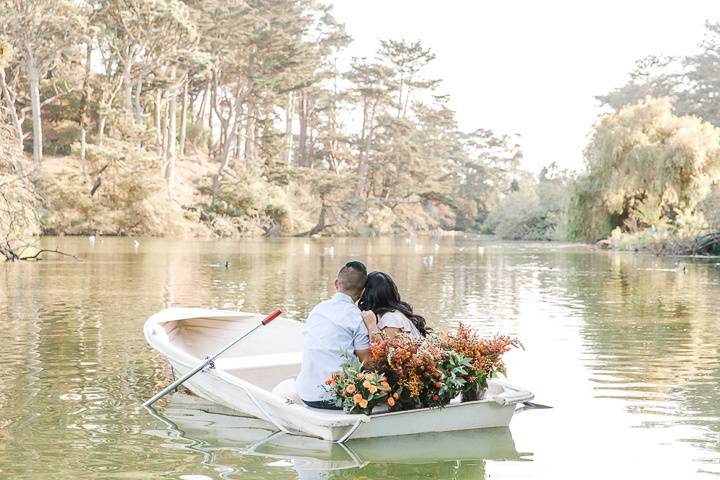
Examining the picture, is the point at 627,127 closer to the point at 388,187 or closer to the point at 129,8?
the point at 129,8

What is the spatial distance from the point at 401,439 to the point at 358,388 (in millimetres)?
560

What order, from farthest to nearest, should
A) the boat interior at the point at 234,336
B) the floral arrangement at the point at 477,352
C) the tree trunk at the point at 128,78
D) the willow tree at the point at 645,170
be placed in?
1. the tree trunk at the point at 128,78
2. the willow tree at the point at 645,170
3. the boat interior at the point at 234,336
4. the floral arrangement at the point at 477,352

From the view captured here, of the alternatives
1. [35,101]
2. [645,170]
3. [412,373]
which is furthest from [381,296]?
[35,101]

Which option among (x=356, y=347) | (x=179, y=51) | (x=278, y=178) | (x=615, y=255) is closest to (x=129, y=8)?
(x=179, y=51)

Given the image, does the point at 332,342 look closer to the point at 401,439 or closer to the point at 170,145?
the point at 401,439

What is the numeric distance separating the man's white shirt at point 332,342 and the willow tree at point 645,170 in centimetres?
3133

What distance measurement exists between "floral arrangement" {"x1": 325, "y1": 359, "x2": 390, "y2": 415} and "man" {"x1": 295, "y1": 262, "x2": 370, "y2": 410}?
151 millimetres

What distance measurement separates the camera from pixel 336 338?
721cm

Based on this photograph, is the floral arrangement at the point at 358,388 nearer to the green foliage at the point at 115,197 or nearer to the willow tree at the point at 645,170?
the willow tree at the point at 645,170

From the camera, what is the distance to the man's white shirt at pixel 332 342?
23.5 ft

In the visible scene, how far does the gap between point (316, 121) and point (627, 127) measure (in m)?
34.5

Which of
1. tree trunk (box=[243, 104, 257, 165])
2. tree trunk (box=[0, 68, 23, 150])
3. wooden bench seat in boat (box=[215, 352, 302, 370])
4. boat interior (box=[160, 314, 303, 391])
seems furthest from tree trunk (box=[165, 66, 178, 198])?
wooden bench seat in boat (box=[215, 352, 302, 370])

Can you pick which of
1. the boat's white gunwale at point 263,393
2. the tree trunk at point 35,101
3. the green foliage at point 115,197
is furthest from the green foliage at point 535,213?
the boat's white gunwale at point 263,393

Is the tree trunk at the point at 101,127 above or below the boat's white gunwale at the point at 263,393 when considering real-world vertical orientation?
above
